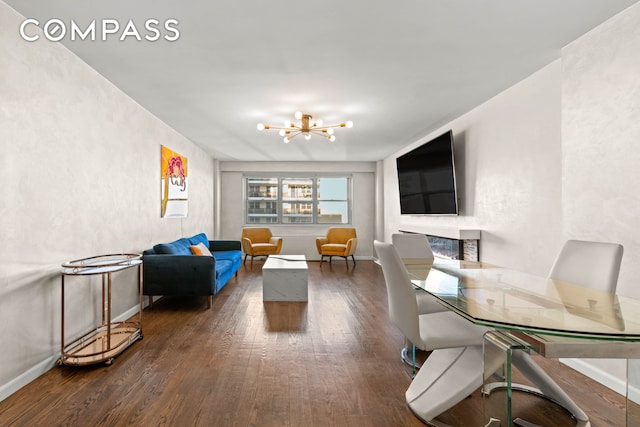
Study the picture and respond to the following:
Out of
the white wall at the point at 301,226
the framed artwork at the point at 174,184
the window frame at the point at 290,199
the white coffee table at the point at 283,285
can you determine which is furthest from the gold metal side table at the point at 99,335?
the window frame at the point at 290,199

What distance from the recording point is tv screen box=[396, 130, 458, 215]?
4.50 m

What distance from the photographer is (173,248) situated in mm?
4273

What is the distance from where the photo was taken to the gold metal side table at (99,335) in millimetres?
2498

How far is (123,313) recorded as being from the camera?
12.0 feet

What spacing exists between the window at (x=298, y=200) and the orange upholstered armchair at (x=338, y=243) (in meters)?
0.75

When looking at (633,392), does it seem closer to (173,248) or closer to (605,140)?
(605,140)

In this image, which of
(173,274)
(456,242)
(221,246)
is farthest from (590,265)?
(221,246)

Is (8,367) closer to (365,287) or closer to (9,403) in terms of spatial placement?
(9,403)

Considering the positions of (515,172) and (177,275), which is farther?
(177,275)

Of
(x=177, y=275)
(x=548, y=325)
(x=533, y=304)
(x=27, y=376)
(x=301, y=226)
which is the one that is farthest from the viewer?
(x=301, y=226)

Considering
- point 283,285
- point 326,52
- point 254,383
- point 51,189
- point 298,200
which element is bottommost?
point 254,383

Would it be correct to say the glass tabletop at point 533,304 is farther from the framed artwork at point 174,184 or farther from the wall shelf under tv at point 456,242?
the framed artwork at point 174,184

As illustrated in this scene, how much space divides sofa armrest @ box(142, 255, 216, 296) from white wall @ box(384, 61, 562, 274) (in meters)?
3.24

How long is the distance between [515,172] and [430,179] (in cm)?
164
